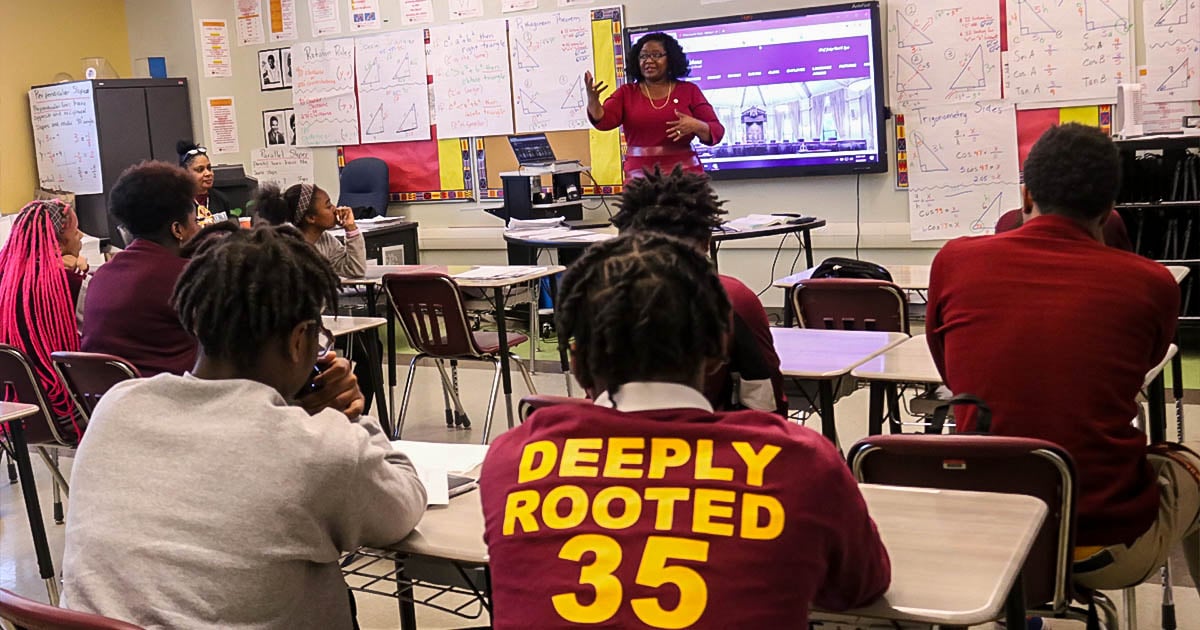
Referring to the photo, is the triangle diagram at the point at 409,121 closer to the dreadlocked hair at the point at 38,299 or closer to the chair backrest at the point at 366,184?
the chair backrest at the point at 366,184

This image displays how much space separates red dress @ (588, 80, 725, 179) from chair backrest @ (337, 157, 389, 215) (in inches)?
107

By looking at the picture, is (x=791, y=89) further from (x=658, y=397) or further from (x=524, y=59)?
(x=658, y=397)

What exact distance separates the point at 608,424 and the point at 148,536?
0.64 metres

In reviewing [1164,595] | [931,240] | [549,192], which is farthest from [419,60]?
[1164,595]

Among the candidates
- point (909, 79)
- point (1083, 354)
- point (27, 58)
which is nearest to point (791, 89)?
point (909, 79)

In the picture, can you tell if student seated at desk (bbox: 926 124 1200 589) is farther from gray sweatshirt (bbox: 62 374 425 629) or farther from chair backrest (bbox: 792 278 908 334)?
chair backrest (bbox: 792 278 908 334)

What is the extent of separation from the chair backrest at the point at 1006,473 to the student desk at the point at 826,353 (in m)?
0.76

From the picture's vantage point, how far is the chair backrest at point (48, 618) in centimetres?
137

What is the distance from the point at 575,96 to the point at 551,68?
0.79 ft

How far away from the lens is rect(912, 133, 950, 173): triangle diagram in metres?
6.52

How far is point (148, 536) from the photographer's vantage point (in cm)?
153

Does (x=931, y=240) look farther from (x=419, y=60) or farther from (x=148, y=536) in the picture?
(x=148, y=536)

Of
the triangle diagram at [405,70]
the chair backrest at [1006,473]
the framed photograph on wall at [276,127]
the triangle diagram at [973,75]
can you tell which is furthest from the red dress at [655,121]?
the chair backrest at [1006,473]

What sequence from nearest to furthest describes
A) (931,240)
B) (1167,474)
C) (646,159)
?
(1167,474) < (646,159) < (931,240)
